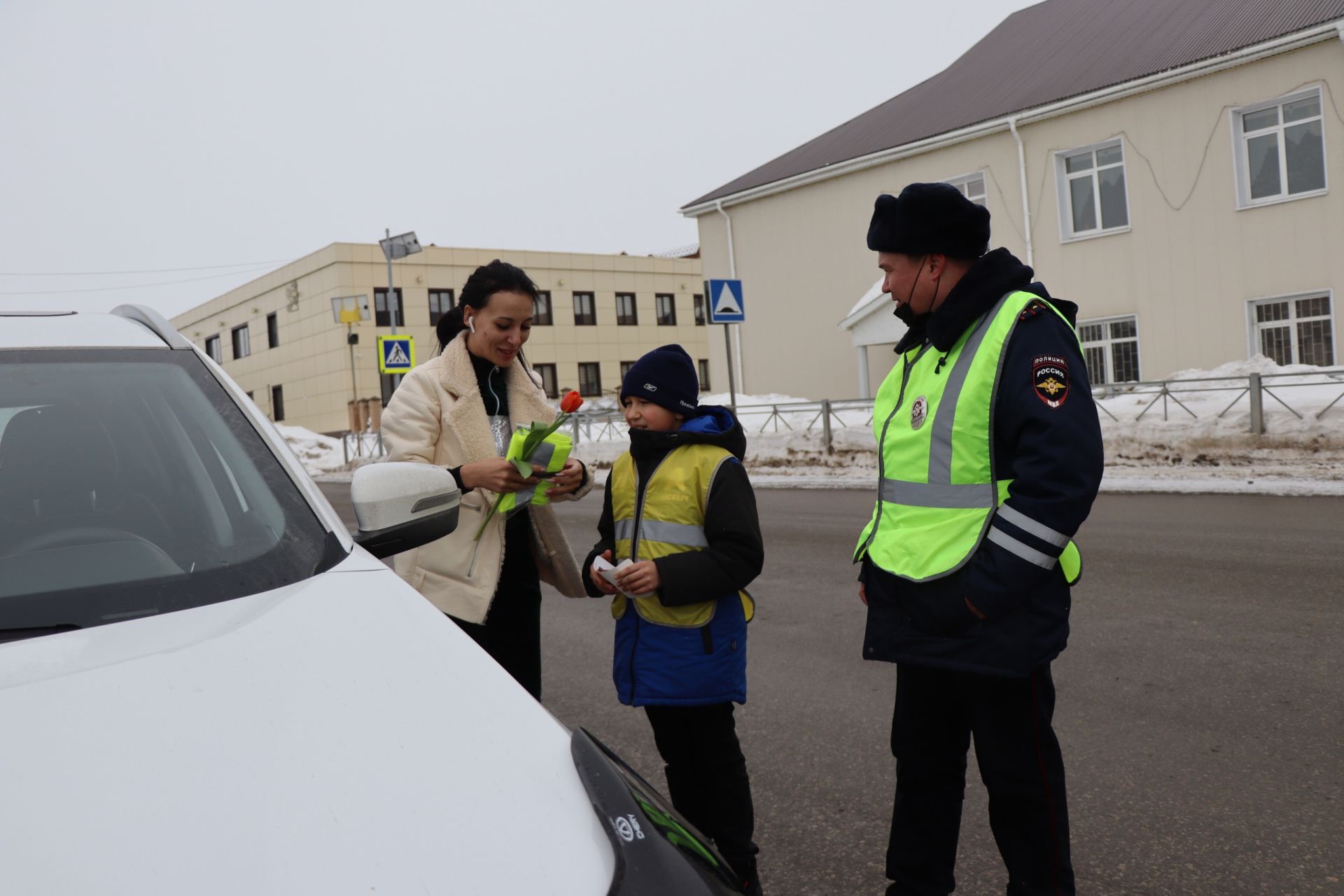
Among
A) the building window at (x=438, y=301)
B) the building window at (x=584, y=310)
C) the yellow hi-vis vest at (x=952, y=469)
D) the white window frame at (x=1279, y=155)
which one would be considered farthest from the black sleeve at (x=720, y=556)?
the building window at (x=584, y=310)

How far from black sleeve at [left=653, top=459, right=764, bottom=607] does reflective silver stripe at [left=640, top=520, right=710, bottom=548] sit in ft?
0.08

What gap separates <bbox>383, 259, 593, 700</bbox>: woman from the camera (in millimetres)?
3330

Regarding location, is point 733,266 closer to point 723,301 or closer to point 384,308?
point 723,301

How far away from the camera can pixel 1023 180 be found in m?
23.7

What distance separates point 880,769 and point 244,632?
119 inches

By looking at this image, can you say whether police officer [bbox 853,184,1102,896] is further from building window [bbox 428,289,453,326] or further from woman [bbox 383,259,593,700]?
building window [bbox 428,289,453,326]

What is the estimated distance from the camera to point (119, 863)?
4.06 feet

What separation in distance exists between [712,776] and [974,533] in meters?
1.11

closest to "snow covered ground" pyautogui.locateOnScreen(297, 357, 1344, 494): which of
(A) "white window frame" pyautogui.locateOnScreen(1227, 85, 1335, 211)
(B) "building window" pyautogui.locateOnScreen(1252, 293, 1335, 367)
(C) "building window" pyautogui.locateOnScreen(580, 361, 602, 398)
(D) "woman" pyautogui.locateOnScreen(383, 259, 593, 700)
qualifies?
(B) "building window" pyautogui.locateOnScreen(1252, 293, 1335, 367)

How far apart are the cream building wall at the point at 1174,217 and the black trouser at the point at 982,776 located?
20763 millimetres

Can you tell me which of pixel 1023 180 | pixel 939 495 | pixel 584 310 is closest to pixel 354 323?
pixel 584 310

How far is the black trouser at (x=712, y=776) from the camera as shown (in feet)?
9.96

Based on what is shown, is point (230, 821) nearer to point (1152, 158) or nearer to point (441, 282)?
point (1152, 158)

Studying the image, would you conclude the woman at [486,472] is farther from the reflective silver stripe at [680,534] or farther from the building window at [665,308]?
the building window at [665,308]
